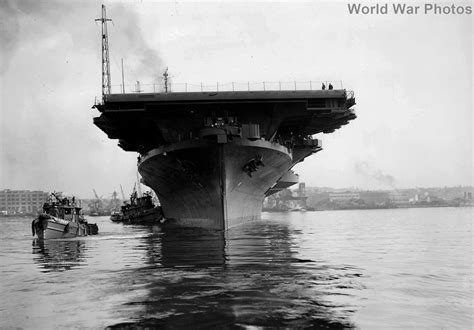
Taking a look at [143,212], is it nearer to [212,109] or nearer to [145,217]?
[145,217]

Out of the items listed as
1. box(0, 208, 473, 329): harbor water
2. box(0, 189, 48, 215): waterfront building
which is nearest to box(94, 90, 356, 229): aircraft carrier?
box(0, 208, 473, 329): harbor water

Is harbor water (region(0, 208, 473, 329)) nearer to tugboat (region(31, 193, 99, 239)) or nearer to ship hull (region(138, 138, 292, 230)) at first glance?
ship hull (region(138, 138, 292, 230))

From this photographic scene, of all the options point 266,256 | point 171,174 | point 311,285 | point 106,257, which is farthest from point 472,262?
point 171,174

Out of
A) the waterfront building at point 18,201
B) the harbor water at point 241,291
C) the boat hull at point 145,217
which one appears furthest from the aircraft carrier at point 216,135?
the waterfront building at point 18,201

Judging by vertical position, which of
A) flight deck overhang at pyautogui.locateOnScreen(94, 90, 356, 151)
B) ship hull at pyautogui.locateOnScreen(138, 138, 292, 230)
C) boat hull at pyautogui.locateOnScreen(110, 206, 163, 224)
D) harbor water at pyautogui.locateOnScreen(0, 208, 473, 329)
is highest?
flight deck overhang at pyautogui.locateOnScreen(94, 90, 356, 151)

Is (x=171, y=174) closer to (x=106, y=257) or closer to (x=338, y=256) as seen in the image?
(x=106, y=257)
